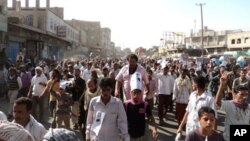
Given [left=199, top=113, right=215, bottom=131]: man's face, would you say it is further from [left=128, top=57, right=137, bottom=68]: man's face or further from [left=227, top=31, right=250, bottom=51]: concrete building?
[left=227, top=31, right=250, bottom=51]: concrete building

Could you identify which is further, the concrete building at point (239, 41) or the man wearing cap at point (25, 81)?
the concrete building at point (239, 41)

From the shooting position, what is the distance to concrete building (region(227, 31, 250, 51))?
75.1 metres

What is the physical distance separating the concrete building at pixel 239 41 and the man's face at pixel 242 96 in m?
70.7

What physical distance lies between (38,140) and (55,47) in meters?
36.7

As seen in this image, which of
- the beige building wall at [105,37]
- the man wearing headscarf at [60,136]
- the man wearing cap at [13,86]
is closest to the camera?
the man wearing headscarf at [60,136]

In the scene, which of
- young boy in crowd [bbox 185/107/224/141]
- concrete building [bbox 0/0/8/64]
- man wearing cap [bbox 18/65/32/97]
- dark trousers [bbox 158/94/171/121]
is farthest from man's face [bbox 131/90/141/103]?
concrete building [bbox 0/0/8/64]

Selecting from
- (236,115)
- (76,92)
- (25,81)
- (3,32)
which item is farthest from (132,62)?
(3,32)

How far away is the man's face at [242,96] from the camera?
19.2 feet

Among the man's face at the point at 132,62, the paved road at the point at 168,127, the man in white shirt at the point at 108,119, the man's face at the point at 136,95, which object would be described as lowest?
the paved road at the point at 168,127

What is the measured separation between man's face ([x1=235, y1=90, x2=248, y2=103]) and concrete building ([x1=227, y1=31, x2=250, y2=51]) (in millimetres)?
70650

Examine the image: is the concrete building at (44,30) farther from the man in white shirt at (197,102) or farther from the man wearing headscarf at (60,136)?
the man wearing headscarf at (60,136)

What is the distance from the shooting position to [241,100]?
19.5 ft

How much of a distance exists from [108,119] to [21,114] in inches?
54.3

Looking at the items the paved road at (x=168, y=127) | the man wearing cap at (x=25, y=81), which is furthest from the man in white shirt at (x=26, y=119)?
the man wearing cap at (x=25, y=81)
